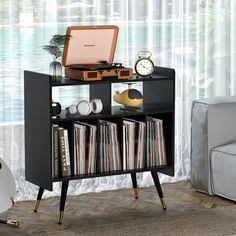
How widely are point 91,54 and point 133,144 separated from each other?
0.63 meters

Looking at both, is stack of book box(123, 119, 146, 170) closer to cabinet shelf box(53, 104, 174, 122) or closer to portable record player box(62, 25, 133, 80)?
cabinet shelf box(53, 104, 174, 122)

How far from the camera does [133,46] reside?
543cm

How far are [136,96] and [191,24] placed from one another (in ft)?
3.69

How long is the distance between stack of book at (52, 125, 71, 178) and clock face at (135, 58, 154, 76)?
621 millimetres

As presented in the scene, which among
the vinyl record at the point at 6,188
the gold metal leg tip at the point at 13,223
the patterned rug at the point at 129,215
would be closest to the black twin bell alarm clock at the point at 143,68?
the patterned rug at the point at 129,215

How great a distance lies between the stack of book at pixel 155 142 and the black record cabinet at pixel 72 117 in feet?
0.07

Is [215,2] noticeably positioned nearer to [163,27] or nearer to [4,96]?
[163,27]

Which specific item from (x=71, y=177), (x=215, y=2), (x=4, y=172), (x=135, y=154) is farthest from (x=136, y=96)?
(x=215, y=2)

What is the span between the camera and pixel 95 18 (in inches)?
207

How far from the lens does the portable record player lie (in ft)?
14.9

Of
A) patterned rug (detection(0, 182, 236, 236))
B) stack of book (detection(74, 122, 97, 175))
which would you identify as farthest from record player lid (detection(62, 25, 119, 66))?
patterned rug (detection(0, 182, 236, 236))

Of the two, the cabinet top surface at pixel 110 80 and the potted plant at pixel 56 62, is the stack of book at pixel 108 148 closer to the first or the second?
the cabinet top surface at pixel 110 80

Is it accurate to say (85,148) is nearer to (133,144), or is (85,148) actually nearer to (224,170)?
(133,144)

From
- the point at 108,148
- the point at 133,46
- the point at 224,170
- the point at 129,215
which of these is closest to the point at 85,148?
the point at 108,148
